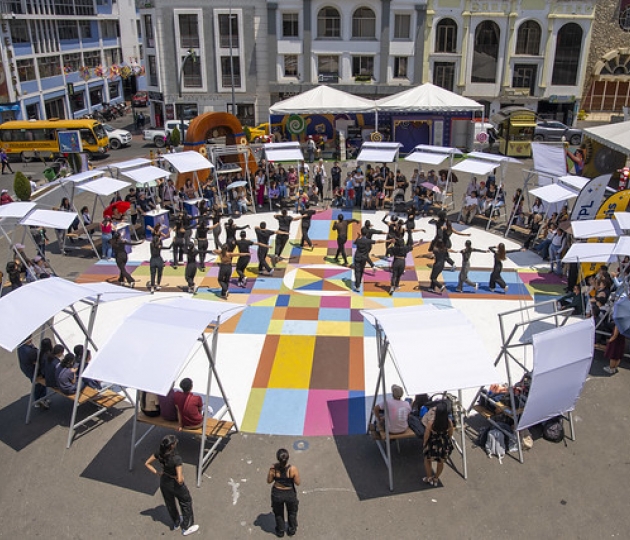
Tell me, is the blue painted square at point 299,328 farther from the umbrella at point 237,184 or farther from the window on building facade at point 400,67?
the window on building facade at point 400,67

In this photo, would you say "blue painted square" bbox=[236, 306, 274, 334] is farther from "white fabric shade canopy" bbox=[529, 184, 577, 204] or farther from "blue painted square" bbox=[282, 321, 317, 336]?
"white fabric shade canopy" bbox=[529, 184, 577, 204]

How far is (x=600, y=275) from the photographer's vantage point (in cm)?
1304

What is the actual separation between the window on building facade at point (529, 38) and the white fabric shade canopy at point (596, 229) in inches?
1229

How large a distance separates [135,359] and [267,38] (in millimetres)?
36046

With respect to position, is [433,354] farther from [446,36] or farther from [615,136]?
[446,36]

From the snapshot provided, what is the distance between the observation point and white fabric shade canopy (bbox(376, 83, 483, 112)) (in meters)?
29.9

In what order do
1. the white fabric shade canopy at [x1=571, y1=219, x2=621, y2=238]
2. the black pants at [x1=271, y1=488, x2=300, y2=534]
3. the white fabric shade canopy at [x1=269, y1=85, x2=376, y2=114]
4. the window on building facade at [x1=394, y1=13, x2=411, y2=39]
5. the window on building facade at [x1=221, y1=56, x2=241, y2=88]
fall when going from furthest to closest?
the window on building facade at [x1=221, y1=56, x2=241, y2=88]
the window on building facade at [x1=394, y1=13, x2=411, y2=39]
the white fabric shade canopy at [x1=269, y1=85, x2=376, y2=114]
the white fabric shade canopy at [x1=571, y1=219, x2=621, y2=238]
the black pants at [x1=271, y1=488, x2=300, y2=534]

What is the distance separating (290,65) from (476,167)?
80.8 feet

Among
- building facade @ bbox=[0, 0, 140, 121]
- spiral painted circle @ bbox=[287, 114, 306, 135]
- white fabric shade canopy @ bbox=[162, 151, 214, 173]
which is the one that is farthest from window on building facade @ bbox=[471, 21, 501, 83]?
building facade @ bbox=[0, 0, 140, 121]

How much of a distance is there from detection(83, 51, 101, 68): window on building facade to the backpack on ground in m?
49.5

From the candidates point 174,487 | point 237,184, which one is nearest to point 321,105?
point 237,184

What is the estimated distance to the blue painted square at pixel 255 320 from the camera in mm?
13655

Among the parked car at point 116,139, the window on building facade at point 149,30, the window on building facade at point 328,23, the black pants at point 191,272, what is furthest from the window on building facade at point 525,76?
the black pants at point 191,272

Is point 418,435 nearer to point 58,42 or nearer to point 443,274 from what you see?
point 443,274
